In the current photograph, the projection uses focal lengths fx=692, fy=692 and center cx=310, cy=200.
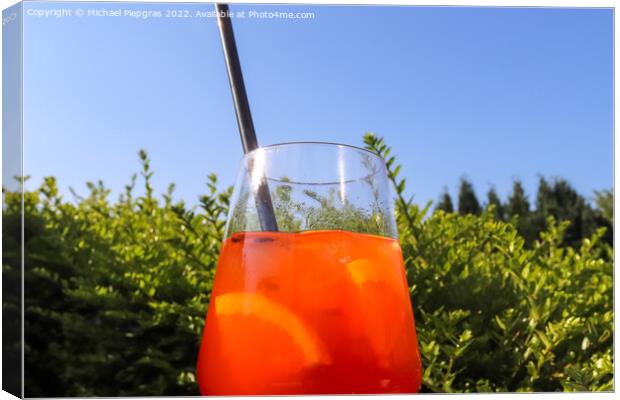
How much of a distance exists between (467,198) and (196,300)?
728 centimetres

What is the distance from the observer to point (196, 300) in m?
1.34

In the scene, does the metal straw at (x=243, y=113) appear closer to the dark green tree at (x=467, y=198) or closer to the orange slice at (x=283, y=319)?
the orange slice at (x=283, y=319)

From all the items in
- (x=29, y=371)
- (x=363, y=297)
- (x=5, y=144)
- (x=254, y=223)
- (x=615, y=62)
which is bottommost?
(x=29, y=371)

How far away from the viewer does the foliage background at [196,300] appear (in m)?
1.29

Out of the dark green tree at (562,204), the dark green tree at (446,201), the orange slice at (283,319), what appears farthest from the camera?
the dark green tree at (446,201)

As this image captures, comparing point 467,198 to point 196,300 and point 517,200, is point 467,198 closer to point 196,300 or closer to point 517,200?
point 517,200

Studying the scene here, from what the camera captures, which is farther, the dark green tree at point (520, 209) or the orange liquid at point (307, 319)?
the dark green tree at point (520, 209)

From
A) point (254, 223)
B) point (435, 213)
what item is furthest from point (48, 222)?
point (435, 213)

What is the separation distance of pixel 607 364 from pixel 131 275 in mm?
918

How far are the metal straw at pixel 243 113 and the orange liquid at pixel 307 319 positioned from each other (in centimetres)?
3

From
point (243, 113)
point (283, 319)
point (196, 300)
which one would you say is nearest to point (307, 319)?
point (283, 319)

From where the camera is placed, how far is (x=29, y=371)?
152 centimetres

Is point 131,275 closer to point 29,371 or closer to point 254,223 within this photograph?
point 29,371

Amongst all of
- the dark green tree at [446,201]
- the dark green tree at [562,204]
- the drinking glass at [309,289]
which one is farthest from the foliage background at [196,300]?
the dark green tree at [446,201]
